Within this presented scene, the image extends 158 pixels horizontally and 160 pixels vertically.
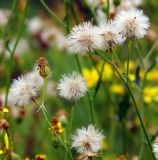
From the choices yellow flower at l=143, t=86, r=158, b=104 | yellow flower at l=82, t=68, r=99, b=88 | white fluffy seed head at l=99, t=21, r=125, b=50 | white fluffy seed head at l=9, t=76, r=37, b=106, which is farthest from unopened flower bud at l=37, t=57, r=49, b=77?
yellow flower at l=82, t=68, r=99, b=88

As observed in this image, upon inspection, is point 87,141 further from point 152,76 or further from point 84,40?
point 152,76

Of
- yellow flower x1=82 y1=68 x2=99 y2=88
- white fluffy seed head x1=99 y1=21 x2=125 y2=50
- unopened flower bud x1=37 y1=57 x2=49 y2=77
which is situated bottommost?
unopened flower bud x1=37 y1=57 x2=49 y2=77

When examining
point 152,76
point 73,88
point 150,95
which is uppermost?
point 152,76

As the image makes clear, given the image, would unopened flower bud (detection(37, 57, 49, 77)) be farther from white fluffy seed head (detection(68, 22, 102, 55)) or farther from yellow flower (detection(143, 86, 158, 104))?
yellow flower (detection(143, 86, 158, 104))

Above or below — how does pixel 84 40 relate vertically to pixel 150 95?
below

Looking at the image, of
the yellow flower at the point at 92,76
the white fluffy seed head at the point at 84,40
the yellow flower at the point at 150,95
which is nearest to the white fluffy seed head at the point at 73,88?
the white fluffy seed head at the point at 84,40

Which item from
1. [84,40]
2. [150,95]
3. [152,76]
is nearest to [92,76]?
[152,76]
